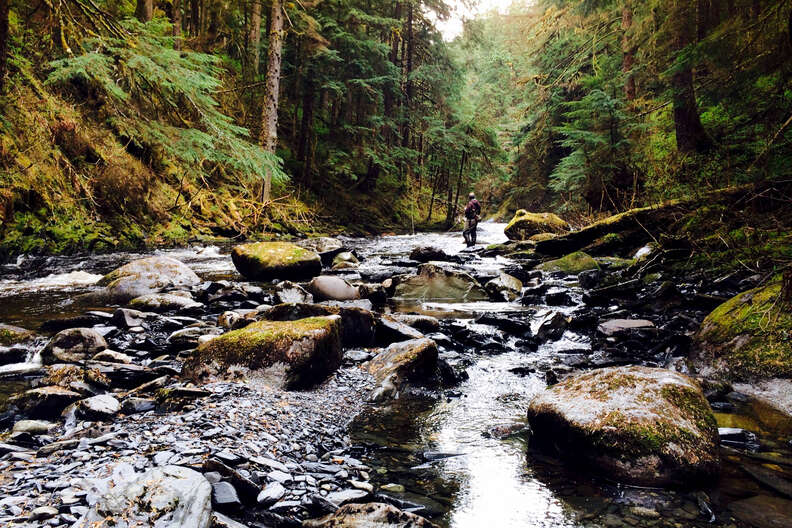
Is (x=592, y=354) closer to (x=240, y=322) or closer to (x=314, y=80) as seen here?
(x=240, y=322)

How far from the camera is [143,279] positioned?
7.23 m

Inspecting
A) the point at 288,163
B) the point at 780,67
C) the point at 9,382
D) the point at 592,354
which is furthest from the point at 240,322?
the point at 288,163

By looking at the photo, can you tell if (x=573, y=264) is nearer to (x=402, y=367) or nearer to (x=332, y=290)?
(x=332, y=290)

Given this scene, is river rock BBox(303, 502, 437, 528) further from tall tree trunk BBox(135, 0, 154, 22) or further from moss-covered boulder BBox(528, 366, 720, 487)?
tall tree trunk BBox(135, 0, 154, 22)

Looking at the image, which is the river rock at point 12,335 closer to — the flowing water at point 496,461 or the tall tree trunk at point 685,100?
the flowing water at point 496,461

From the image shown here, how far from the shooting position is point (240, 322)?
17.6 feet

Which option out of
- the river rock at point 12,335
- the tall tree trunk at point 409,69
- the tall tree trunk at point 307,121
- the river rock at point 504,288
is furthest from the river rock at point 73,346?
the tall tree trunk at point 409,69

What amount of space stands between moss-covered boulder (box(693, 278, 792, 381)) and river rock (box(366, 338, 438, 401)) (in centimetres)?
271

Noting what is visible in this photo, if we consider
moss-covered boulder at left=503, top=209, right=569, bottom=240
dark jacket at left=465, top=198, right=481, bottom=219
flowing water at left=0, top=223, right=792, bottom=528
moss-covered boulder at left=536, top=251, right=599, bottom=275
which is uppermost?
dark jacket at left=465, top=198, right=481, bottom=219

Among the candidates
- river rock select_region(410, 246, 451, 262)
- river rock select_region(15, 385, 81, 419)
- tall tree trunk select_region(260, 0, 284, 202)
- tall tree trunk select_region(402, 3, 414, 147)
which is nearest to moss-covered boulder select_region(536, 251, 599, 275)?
river rock select_region(410, 246, 451, 262)

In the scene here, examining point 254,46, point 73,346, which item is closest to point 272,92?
point 254,46

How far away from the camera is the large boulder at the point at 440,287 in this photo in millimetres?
8430

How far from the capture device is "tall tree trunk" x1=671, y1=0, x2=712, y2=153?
27.5 feet

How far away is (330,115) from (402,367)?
79.7ft
